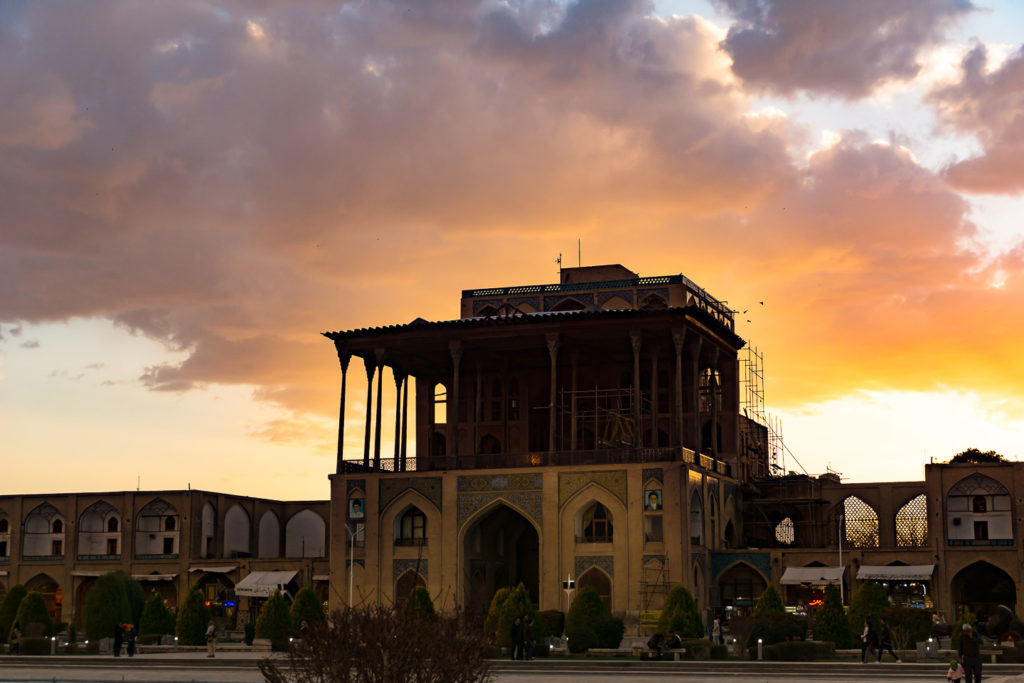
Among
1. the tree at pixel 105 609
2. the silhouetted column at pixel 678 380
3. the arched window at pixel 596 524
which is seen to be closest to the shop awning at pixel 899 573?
the silhouetted column at pixel 678 380

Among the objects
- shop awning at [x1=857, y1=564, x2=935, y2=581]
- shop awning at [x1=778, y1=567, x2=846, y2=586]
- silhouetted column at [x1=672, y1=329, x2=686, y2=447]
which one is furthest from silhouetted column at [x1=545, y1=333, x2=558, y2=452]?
shop awning at [x1=857, y1=564, x2=935, y2=581]

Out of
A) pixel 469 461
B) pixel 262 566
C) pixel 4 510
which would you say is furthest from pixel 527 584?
pixel 4 510

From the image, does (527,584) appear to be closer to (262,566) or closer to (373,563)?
(373,563)

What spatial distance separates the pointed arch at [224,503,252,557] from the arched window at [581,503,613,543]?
22479 mm

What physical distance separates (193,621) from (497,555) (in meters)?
13.1

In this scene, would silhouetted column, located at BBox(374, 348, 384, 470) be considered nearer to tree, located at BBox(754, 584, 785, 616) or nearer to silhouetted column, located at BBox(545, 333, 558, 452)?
silhouetted column, located at BBox(545, 333, 558, 452)

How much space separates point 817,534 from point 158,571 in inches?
1186

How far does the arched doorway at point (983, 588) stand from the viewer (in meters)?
50.3

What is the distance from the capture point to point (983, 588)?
5181 cm

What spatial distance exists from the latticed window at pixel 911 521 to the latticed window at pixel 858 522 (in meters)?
0.99

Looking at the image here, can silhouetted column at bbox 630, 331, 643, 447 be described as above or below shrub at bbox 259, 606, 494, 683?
above

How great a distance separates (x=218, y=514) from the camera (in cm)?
6500

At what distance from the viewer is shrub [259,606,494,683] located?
1684 cm

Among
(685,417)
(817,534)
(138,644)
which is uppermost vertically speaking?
(685,417)
